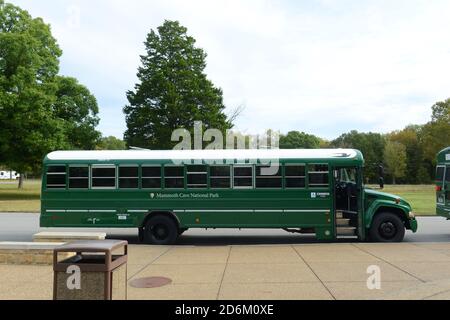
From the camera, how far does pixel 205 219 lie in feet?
42.9

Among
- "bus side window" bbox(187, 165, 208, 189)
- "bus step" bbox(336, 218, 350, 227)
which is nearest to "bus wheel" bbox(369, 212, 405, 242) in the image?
"bus step" bbox(336, 218, 350, 227)

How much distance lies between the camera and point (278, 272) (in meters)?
8.72

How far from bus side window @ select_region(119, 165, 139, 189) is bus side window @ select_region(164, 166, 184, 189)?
833mm

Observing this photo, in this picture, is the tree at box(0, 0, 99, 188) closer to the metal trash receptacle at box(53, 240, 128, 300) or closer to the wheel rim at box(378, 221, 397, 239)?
the wheel rim at box(378, 221, 397, 239)

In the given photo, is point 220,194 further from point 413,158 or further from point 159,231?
point 413,158

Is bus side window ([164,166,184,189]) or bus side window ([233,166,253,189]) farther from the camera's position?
bus side window ([164,166,184,189])

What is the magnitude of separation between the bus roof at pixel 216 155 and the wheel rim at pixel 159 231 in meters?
1.91

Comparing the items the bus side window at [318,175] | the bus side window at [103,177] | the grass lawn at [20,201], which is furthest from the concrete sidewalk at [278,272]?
the grass lawn at [20,201]

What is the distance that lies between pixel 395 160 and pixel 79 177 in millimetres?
90367

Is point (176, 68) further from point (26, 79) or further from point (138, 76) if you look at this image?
point (26, 79)

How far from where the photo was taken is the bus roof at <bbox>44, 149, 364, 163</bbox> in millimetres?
13062

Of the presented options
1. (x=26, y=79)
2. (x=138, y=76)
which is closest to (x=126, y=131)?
(x=138, y=76)

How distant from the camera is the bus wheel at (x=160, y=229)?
1309 centimetres

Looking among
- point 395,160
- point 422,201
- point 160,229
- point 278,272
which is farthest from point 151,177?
point 395,160
